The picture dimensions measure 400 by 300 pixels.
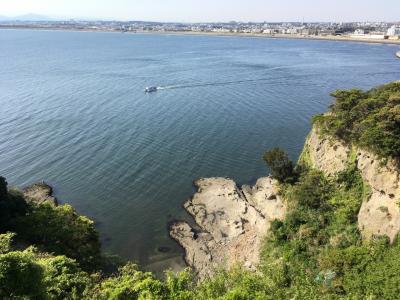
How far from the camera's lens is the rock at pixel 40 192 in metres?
43.2

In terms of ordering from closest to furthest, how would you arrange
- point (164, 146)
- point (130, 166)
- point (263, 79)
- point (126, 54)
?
point (130, 166) → point (164, 146) → point (263, 79) → point (126, 54)

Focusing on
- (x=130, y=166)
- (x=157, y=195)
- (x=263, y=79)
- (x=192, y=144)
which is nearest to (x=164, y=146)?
(x=192, y=144)

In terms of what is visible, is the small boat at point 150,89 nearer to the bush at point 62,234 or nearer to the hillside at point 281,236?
the hillside at point 281,236

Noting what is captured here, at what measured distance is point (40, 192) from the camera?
44.6 m

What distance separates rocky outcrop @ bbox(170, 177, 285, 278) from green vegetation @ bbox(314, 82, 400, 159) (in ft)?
30.9

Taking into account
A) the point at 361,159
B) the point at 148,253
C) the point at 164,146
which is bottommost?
the point at 148,253

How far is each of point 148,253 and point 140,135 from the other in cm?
2898

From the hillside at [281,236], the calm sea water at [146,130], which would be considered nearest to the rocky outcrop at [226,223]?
the hillside at [281,236]

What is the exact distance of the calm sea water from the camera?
141 ft

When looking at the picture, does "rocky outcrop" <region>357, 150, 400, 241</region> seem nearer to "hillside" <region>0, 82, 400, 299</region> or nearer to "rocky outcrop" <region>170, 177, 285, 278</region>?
"hillside" <region>0, 82, 400, 299</region>

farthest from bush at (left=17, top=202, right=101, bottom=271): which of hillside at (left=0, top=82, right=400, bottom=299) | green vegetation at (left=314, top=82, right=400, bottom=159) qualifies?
green vegetation at (left=314, top=82, right=400, bottom=159)

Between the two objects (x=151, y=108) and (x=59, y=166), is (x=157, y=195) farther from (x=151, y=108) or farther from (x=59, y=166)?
(x=151, y=108)

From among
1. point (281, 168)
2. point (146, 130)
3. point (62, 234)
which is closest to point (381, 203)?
point (281, 168)

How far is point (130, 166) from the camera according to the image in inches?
Answer: 1997
